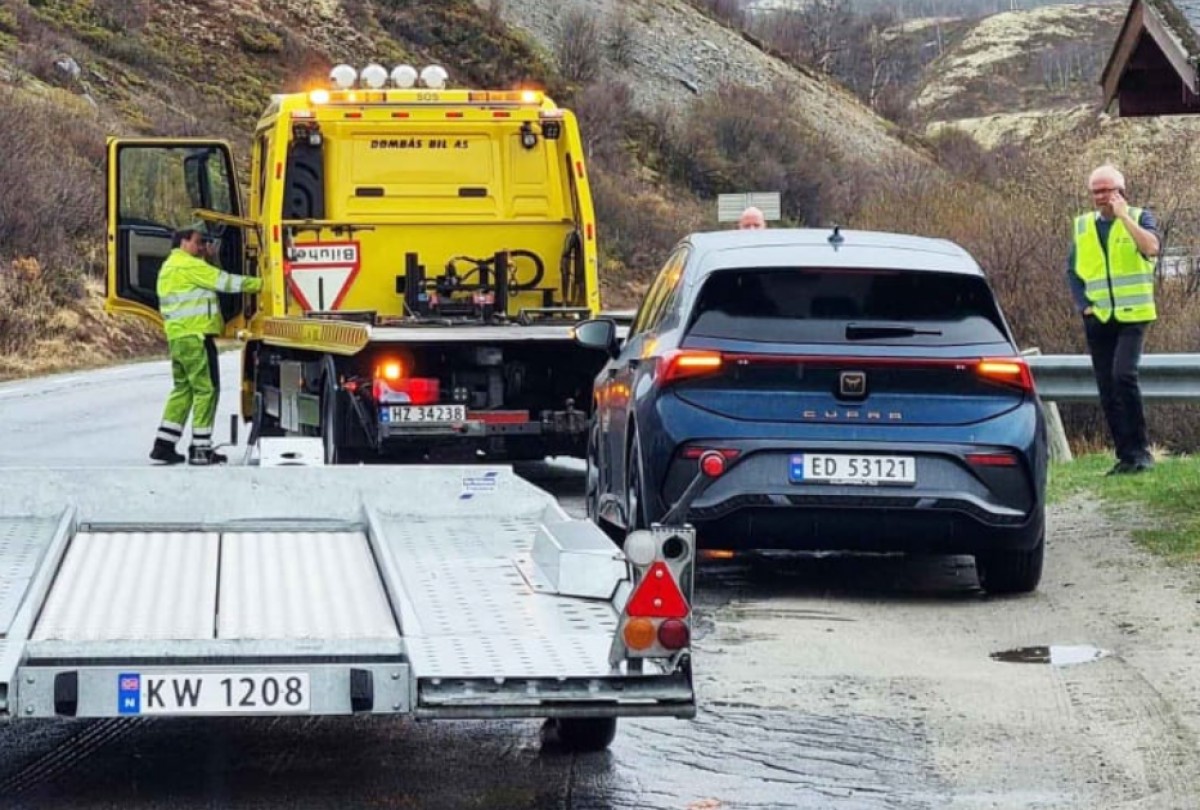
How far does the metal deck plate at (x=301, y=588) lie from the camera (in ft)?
21.0

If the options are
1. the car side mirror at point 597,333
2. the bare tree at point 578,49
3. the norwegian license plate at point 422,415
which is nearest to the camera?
the car side mirror at point 597,333

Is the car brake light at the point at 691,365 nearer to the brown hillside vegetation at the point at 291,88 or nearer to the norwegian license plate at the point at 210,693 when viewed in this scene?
the norwegian license plate at the point at 210,693

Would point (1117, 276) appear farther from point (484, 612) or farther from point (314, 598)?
point (314, 598)

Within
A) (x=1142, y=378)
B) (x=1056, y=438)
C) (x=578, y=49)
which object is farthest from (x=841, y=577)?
(x=578, y=49)

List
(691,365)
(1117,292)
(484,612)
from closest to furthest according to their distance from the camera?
(484,612)
(691,365)
(1117,292)

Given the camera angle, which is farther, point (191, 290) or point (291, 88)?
point (291, 88)

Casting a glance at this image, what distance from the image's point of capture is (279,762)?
22.9ft

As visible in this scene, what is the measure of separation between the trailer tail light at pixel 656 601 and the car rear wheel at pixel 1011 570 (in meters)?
4.38

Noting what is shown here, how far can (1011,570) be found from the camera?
1030cm

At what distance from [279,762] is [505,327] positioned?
854cm

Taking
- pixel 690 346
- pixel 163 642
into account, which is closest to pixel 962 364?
pixel 690 346

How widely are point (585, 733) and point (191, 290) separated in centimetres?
1017

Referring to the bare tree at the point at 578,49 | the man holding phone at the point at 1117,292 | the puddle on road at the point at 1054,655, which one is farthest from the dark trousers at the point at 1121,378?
the bare tree at the point at 578,49

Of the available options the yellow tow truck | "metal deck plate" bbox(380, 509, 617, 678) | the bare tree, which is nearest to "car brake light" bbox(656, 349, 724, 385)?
"metal deck plate" bbox(380, 509, 617, 678)
